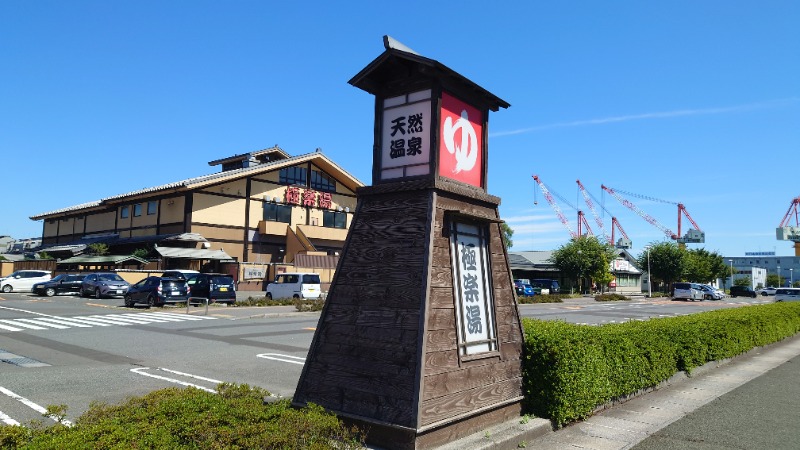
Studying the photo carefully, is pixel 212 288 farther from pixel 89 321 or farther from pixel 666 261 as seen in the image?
pixel 666 261

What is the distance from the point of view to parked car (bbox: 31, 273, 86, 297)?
3419 cm

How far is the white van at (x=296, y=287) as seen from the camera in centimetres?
3105

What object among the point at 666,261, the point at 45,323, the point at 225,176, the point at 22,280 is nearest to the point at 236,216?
the point at 225,176

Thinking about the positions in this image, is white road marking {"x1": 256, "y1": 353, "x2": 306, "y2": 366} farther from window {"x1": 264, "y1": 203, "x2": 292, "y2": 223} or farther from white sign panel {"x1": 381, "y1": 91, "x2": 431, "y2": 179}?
Answer: window {"x1": 264, "y1": 203, "x2": 292, "y2": 223}

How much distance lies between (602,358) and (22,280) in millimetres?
42923

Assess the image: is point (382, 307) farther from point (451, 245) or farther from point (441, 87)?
point (441, 87)

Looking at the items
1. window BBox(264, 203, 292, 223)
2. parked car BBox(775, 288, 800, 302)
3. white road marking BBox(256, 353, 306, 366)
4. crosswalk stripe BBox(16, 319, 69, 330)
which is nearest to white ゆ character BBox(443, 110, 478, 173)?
white road marking BBox(256, 353, 306, 366)

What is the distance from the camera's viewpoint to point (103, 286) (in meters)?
32.1

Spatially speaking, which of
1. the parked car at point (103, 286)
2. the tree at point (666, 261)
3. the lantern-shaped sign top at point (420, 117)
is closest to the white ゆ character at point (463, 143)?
the lantern-shaped sign top at point (420, 117)

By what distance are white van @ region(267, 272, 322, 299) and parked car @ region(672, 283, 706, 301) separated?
38.8 metres

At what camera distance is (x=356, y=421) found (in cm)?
493

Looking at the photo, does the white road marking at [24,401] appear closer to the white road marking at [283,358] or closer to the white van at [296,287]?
the white road marking at [283,358]

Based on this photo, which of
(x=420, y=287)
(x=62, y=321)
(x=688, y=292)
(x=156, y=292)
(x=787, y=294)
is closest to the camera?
(x=420, y=287)

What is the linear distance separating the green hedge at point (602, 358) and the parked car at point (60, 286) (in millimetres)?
35693
